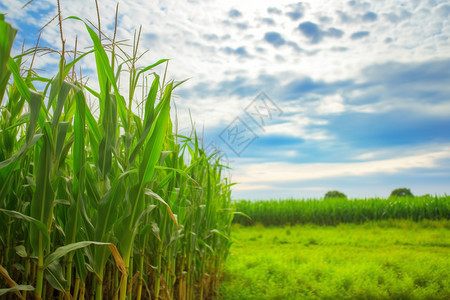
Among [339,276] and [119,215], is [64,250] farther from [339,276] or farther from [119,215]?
[339,276]

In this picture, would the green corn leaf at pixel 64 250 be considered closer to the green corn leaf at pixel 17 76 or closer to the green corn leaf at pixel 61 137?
the green corn leaf at pixel 61 137

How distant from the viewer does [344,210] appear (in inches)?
336

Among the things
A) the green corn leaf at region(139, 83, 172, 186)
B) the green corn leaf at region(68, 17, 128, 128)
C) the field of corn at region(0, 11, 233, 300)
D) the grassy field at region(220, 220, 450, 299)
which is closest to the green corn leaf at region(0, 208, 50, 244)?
the field of corn at region(0, 11, 233, 300)

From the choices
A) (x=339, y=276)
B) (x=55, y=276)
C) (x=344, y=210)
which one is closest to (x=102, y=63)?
(x=55, y=276)

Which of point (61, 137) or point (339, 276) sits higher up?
point (61, 137)

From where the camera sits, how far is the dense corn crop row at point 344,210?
8156mm

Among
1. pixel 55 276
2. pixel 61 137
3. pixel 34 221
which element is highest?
pixel 61 137

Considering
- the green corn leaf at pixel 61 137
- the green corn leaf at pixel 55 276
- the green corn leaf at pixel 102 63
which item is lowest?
the green corn leaf at pixel 55 276

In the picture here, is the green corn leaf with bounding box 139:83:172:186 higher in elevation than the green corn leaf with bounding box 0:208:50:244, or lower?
higher

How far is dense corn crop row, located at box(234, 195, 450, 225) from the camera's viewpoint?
8.16m

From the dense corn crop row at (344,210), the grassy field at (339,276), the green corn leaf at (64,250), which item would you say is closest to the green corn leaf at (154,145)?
the green corn leaf at (64,250)

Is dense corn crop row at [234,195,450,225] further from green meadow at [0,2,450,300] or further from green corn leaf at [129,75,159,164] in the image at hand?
→ green corn leaf at [129,75,159,164]

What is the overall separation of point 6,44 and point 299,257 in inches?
155

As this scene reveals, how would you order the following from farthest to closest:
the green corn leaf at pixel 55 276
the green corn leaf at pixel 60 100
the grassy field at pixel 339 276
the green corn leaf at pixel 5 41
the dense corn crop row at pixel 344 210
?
the dense corn crop row at pixel 344 210
the grassy field at pixel 339 276
the green corn leaf at pixel 55 276
the green corn leaf at pixel 60 100
the green corn leaf at pixel 5 41
